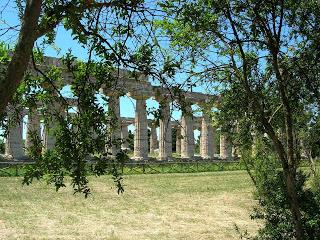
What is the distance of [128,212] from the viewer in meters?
17.2

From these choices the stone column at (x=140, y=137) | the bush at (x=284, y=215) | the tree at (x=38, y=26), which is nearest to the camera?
the tree at (x=38, y=26)

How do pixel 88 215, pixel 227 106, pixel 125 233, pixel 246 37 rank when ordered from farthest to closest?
1. pixel 88 215
2. pixel 125 233
3. pixel 227 106
4. pixel 246 37

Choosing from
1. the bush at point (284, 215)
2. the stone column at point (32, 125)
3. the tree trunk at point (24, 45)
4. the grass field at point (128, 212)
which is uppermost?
the tree trunk at point (24, 45)

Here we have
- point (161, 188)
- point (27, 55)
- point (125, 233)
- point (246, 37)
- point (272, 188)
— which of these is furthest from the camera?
point (161, 188)

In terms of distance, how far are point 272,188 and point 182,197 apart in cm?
961

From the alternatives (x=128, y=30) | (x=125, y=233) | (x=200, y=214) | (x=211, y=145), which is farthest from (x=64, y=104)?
(x=211, y=145)

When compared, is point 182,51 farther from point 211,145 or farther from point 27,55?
point 211,145

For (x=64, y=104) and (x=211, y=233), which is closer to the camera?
(x=64, y=104)

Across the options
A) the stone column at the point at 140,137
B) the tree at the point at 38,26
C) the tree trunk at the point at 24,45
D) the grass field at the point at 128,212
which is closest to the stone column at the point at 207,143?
the stone column at the point at 140,137

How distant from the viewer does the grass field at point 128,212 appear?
13.5m

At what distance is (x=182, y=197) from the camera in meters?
21.2

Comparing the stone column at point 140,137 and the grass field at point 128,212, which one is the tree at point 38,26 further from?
the stone column at point 140,137

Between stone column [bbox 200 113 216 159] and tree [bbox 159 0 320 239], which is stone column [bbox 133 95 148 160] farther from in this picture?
tree [bbox 159 0 320 239]

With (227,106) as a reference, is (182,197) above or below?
below
